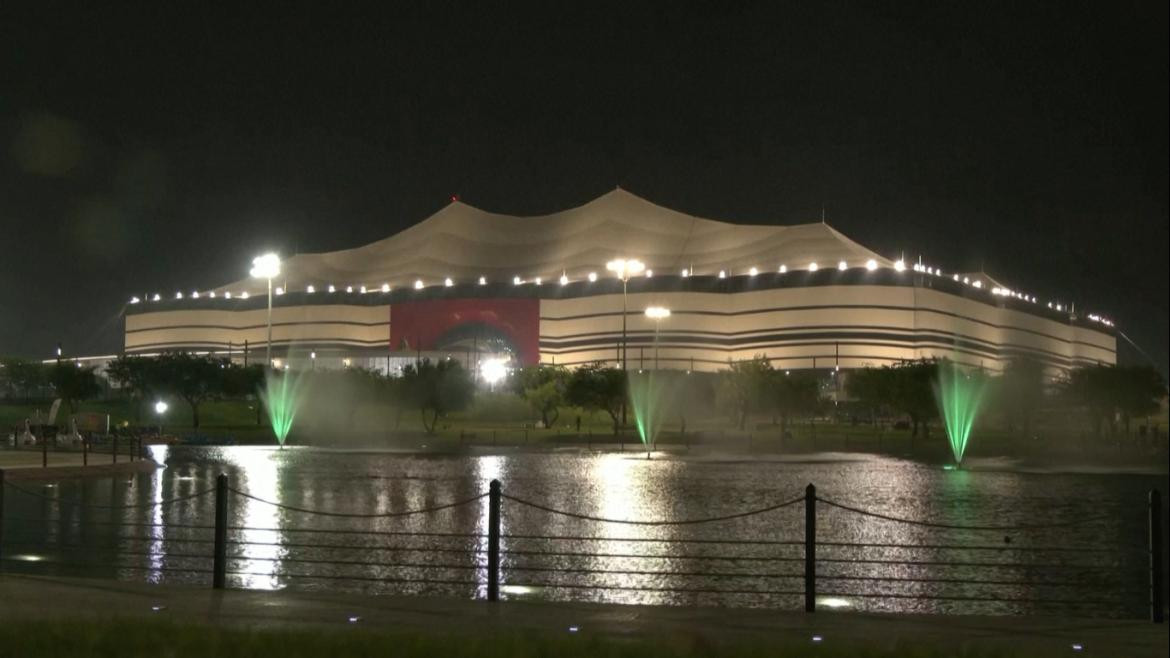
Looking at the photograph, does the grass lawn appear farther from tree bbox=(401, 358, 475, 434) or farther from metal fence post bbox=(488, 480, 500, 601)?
tree bbox=(401, 358, 475, 434)

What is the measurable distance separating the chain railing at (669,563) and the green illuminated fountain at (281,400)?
121 ft

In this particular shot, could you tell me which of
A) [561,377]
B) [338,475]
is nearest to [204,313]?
[561,377]

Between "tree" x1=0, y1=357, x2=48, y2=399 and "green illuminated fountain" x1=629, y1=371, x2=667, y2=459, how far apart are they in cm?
4219

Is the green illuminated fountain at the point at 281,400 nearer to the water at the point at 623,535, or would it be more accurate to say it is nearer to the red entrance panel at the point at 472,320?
the water at the point at 623,535

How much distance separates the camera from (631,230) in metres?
141

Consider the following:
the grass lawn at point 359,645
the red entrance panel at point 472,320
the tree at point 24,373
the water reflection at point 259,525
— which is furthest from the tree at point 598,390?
the red entrance panel at point 472,320

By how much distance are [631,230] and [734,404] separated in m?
67.5

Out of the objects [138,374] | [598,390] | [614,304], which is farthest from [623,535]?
[614,304]

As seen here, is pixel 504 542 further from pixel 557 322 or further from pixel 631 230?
pixel 631 230

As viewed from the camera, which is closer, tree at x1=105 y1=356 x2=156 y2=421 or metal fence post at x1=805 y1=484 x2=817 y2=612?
metal fence post at x1=805 y1=484 x2=817 y2=612

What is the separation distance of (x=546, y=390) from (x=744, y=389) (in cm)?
1143

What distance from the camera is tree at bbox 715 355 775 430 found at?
230ft

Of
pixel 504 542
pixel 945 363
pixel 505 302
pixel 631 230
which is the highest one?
pixel 631 230

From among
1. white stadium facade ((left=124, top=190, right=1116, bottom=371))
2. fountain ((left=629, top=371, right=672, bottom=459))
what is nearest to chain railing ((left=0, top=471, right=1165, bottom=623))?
fountain ((left=629, top=371, right=672, bottom=459))
